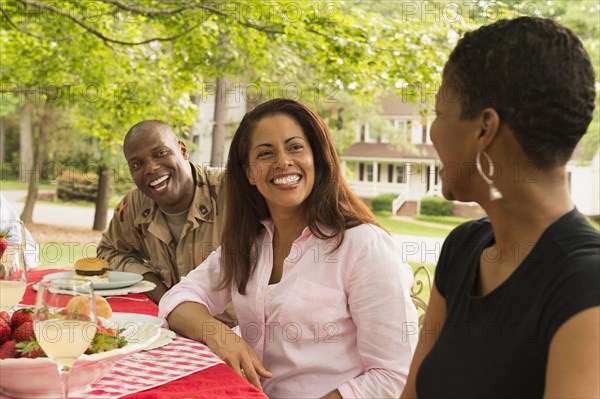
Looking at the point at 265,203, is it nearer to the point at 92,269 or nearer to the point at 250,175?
the point at 250,175

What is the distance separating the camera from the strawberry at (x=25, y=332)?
1708 mm

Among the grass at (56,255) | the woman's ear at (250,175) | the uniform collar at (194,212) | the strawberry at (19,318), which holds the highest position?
the woman's ear at (250,175)

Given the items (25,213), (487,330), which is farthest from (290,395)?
(25,213)

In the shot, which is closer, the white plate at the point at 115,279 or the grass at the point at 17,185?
the white plate at the point at 115,279

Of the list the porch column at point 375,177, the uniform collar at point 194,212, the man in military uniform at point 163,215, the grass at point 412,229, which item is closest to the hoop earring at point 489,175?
the man in military uniform at point 163,215

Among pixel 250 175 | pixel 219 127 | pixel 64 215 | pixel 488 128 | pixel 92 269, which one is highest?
pixel 219 127

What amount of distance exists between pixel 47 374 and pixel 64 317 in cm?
25

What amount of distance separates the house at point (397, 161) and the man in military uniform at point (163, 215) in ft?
43.6

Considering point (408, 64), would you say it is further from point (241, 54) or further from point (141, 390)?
point (141, 390)

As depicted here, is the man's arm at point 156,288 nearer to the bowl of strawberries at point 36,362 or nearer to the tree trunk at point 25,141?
the bowl of strawberries at point 36,362

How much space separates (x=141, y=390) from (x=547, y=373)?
980 mm

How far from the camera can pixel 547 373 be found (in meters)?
1.21

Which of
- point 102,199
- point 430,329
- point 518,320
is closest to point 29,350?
point 430,329

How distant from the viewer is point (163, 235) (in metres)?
3.76
